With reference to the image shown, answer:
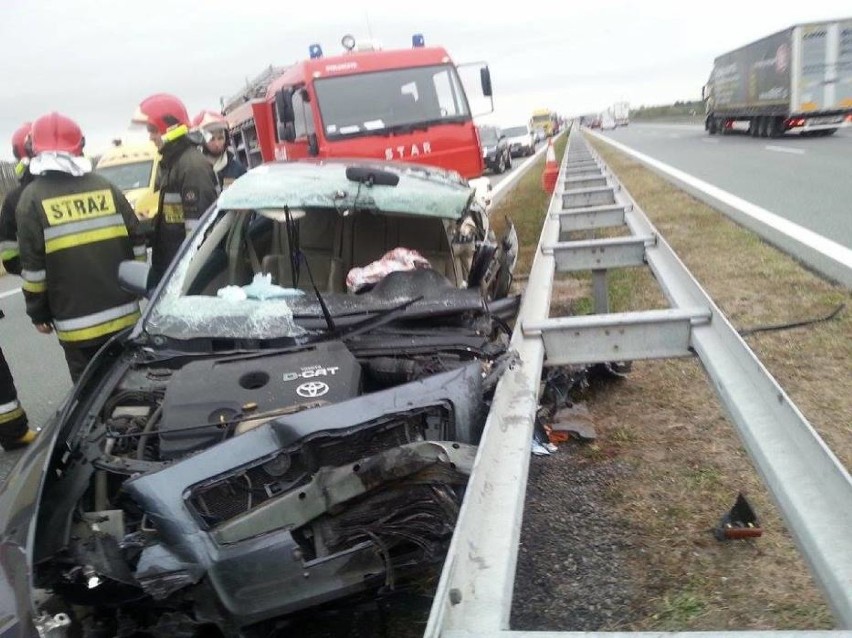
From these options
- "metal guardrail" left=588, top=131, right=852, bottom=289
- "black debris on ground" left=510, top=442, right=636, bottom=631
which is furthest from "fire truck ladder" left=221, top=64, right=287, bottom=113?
"black debris on ground" left=510, top=442, right=636, bottom=631

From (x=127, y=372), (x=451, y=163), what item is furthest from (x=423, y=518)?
(x=451, y=163)

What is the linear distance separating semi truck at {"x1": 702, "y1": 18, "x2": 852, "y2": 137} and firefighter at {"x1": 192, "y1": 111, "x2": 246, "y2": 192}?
21.6 metres

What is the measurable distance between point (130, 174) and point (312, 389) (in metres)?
11.4

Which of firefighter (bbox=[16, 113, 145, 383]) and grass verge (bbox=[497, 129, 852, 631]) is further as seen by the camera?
firefighter (bbox=[16, 113, 145, 383])

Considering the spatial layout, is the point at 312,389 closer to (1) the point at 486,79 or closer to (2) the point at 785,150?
(1) the point at 486,79

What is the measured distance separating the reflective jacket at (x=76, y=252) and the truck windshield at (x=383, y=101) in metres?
6.70

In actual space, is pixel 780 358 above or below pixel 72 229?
below

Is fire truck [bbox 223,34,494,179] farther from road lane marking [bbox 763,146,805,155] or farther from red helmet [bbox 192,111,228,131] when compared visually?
road lane marking [bbox 763,146,805,155]

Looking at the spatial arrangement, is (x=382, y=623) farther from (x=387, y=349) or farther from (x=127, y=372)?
(x=127, y=372)

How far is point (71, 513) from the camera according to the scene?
7.83 ft

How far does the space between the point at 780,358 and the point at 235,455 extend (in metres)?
3.61

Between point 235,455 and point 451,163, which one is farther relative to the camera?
point 451,163

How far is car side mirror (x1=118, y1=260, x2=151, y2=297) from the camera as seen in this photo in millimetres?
3985

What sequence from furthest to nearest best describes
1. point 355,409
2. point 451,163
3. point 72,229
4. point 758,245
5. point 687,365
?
A: point 451,163, point 758,245, point 687,365, point 72,229, point 355,409
